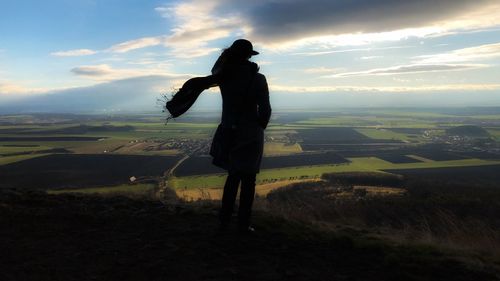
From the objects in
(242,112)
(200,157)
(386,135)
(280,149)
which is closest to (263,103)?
(242,112)

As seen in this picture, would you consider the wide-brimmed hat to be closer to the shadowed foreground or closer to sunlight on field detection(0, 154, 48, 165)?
the shadowed foreground

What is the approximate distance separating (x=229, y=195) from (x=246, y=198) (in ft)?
0.89

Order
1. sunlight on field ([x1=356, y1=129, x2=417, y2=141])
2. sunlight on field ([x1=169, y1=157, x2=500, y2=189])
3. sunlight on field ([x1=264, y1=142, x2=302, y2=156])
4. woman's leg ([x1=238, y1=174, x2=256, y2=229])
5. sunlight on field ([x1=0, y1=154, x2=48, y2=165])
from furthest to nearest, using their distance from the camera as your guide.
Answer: sunlight on field ([x1=356, y1=129, x2=417, y2=141]), sunlight on field ([x1=264, y1=142, x2=302, y2=156]), sunlight on field ([x1=0, y1=154, x2=48, y2=165]), sunlight on field ([x1=169, y1=157, x2=500, y2=189]), woman's leg ([x1=238, y1=174, x2=256, y2=229])

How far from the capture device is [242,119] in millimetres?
5703

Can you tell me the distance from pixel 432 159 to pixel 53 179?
149ft

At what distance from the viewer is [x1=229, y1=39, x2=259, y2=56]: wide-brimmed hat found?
18.5 feet

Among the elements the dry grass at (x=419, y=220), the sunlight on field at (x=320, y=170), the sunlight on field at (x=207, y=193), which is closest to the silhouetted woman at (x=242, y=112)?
the dry grass at (x=419, y=220)

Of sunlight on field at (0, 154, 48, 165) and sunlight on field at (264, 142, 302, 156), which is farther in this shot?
sunlight on field at (264, 142, 302, 156)

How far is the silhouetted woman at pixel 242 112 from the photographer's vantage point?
5.61 meters

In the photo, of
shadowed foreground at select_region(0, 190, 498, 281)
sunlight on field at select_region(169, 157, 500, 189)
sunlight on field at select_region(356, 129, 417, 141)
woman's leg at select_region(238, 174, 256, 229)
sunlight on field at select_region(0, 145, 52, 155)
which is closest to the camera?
shadowed foreground at select_region(0, 190, 498, 281)

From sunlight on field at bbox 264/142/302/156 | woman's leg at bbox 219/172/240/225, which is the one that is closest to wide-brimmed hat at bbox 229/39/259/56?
woman's leg at bbox 219/172/240/225

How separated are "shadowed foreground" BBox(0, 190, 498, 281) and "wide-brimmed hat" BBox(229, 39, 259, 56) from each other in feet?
7.96

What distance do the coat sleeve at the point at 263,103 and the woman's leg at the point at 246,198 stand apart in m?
0.78

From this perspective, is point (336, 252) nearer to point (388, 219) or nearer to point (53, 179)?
point (388, 219)
